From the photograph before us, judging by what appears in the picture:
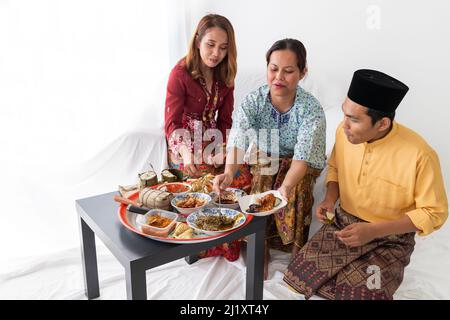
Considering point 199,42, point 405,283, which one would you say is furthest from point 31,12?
point 405,283

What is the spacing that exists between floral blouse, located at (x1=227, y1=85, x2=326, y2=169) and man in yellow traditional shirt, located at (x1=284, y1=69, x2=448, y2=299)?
4.0 inches

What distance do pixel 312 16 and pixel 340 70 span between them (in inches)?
13.4

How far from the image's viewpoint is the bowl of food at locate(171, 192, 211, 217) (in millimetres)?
1245

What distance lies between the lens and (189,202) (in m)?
1.28

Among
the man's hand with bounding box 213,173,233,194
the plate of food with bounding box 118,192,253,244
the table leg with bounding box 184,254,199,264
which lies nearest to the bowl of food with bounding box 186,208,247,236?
the plate of food with bounding box 118,192,253,244

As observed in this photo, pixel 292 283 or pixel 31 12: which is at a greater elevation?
pixel 31 12

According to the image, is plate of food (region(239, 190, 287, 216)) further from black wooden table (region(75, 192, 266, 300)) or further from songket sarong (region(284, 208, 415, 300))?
songket sarong (region(284, 208, 415, 300))

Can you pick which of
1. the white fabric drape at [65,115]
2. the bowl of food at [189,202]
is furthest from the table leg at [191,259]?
the white fabric drape at [65,115]

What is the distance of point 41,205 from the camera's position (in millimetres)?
2072

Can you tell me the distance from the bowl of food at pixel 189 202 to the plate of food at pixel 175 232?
0.06 metres

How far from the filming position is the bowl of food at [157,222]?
111 centimetres

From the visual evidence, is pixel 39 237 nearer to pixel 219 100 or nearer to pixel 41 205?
pixel 41 205

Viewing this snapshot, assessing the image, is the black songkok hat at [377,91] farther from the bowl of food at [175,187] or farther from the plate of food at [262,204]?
the bowl of food at [175,187]

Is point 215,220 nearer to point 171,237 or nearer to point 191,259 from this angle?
point 171,237
